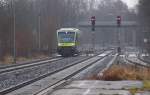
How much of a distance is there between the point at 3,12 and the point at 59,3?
186 feet

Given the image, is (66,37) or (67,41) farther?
(66,37)

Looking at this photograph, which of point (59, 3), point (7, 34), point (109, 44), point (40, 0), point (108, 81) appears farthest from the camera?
point (109, 44)

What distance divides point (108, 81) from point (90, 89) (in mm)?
5316

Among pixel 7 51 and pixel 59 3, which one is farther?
pixel 59 3

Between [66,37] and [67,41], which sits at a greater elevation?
[66,37]

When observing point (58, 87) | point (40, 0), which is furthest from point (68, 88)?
point (40, 0)

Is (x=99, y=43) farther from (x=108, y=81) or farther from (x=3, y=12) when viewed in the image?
(x=108, y=81)

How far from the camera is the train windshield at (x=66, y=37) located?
67.9 m

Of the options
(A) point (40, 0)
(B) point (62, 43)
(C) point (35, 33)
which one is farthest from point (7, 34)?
(A) point (40, 0)

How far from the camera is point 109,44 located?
529 feet

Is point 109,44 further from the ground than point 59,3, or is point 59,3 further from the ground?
point 59,3

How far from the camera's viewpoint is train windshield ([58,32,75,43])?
67.9 metres

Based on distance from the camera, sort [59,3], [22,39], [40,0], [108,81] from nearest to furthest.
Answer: [108,81], [22,39], [40,0], [59,3]

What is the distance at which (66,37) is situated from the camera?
68562mm
